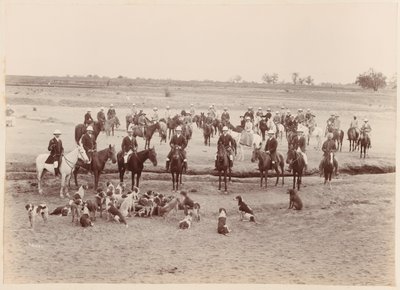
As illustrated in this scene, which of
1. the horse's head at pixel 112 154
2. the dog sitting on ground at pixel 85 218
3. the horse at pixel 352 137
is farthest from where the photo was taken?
the horse's head at pixel 112 154

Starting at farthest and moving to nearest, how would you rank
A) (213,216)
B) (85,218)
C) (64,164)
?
1. (64,164)
2. (213,216)
3. (85,218)

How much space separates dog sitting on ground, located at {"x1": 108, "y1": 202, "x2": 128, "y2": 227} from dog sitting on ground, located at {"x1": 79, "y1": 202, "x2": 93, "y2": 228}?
0.70ft

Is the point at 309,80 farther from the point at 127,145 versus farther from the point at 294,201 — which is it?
the point at 127,145

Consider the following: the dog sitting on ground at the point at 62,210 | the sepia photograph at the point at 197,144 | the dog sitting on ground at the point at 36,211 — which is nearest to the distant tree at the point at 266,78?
the sepia photograph at the point at 197,144

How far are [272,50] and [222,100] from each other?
2.30 ft

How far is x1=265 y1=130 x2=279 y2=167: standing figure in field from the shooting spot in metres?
7.22

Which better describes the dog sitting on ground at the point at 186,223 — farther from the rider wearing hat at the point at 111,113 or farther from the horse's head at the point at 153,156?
the rider wearing hat at the point at 111,113

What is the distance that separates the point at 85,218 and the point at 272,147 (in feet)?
6.53

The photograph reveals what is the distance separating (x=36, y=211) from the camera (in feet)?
23.0

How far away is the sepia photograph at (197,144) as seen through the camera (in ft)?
22.9

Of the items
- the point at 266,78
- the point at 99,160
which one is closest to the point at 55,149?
the point at 99,160

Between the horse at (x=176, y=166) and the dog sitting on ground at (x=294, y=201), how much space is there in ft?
3.64

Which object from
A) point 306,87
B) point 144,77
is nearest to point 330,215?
point 306,87

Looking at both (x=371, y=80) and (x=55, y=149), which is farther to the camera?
(x=55, y=149)
